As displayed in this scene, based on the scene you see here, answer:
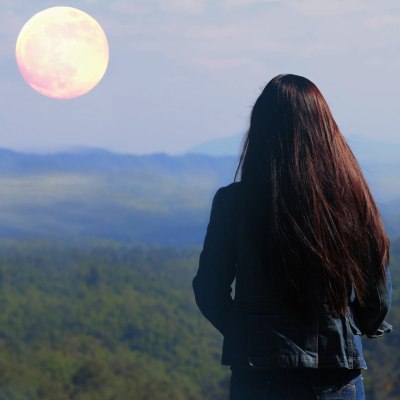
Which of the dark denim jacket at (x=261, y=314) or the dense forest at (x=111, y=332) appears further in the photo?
the dense forest at (x=111, y=332)

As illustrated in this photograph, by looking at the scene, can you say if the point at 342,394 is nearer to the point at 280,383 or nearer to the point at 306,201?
the point at 280,383

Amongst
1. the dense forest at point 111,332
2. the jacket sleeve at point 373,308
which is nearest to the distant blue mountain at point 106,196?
the dense forest at point 111,332

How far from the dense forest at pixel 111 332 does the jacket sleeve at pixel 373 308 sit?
29.1 meters

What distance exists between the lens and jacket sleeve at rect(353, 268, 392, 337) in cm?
184

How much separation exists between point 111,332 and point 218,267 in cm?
5462

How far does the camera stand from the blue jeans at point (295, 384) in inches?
69.2

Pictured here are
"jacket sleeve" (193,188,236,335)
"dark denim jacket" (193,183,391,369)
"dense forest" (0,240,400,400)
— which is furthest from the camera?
"dense forest" (0,240,400,400)

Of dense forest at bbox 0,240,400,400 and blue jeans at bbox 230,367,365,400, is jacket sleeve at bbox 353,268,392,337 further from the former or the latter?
dense forest at bbox 0,240,400,400

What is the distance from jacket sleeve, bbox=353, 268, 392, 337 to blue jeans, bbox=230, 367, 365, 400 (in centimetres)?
14

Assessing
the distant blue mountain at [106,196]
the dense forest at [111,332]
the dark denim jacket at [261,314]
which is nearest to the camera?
the dark denim jacket at [261,314]

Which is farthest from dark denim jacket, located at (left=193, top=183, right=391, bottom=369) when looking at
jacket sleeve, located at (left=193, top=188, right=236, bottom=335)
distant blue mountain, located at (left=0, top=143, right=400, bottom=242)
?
distant blue mountain, located at (left=0, top=143, right=400, bottom=242)

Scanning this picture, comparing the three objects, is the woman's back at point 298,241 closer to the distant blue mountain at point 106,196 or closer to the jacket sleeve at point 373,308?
the jacket sleeve at point 373,308

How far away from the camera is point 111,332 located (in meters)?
55.6

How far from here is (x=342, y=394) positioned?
177 centimetres
